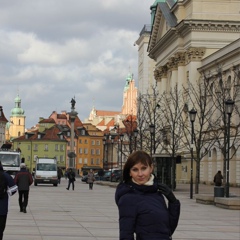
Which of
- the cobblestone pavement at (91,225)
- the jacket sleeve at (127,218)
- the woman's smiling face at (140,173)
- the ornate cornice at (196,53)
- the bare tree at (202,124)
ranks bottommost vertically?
the cobblestone pavement at (91,225)

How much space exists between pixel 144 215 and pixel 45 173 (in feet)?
190

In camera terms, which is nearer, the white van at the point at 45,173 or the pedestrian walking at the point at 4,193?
the pedestrian walking at the point at 4,193

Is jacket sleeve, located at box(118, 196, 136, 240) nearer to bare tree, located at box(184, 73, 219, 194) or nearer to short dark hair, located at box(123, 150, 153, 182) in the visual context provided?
short dark hair, located at box(123, 150, 153, 182)

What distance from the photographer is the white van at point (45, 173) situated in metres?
64.0

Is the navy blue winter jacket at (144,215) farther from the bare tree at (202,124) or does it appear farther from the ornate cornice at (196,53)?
the ornate cornice at (196,53)

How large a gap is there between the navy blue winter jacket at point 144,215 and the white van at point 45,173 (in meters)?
56.9

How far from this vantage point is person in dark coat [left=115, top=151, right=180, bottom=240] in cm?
716

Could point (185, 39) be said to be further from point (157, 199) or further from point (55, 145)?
point (55, 145)

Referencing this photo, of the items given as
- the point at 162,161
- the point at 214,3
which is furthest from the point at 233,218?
the point at 214,3

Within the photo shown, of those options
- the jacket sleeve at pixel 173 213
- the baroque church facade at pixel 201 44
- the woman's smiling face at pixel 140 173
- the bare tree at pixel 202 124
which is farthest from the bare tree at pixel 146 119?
the woman's smiling face at pixel 140 173

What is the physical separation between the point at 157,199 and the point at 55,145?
18413 centimetres

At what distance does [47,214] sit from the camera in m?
25.5

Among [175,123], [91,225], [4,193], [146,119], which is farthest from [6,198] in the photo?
[146,119]

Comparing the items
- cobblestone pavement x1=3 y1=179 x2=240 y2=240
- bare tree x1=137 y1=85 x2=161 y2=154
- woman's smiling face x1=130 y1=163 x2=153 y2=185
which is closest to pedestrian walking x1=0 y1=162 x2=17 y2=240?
cobblestone pavement x1=3 y1=179 x2=240 y2=240
